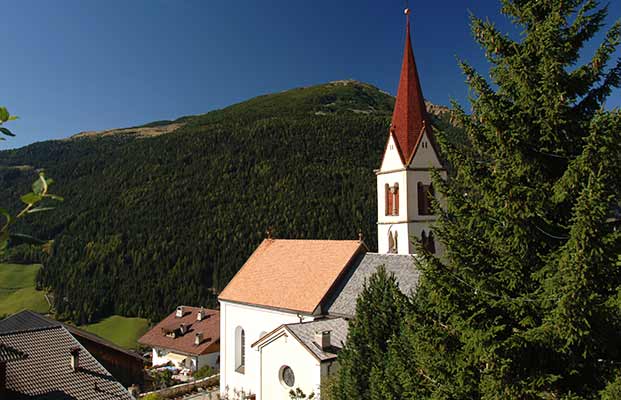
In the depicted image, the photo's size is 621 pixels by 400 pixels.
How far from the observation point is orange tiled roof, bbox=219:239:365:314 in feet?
77.1

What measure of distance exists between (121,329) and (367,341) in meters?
66.9

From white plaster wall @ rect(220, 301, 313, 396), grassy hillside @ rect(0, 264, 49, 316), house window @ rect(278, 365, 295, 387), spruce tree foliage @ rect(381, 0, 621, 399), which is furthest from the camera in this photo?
grassy hillside @ rect(0, 264, 49, 316)

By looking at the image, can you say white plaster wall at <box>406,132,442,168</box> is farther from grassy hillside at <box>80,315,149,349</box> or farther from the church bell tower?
grassy hillside at <box>80,315,149,349</box>

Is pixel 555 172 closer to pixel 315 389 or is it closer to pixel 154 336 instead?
pixel 315 389

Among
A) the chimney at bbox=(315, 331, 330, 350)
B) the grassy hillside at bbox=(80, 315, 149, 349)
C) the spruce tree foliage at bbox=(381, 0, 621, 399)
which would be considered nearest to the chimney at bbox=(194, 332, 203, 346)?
the grassy hillside at bbox=(80, 315, 149, 349)

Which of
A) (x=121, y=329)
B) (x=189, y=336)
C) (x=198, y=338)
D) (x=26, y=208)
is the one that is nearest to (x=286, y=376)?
(x=26, y=208)

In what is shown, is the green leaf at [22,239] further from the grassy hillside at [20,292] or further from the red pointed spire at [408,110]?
the grassy hillside at [20,292]

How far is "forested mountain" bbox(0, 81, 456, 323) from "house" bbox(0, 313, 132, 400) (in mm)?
58903

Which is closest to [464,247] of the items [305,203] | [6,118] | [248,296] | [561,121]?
[561,121]

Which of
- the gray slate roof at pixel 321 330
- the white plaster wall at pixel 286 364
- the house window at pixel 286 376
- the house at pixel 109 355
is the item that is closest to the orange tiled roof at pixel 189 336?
the house at pixel 109 355

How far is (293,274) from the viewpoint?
25.2m

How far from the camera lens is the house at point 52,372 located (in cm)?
1642

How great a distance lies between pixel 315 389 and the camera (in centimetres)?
1906

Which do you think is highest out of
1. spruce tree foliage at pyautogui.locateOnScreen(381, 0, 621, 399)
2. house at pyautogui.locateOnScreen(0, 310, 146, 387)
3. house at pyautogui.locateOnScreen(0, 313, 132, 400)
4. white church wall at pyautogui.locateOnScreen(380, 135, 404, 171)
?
white church wall at pyautogui.locateOnScreen(380, 135, 404, 171)
